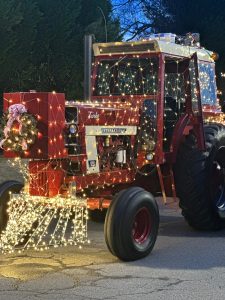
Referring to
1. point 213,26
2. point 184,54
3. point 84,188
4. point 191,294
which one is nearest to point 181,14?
point 213,26

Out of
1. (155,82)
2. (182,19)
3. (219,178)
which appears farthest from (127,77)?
(182,19)

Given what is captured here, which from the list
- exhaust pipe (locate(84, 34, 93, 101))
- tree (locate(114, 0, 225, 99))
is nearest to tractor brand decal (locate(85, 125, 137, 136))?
exhaust pipe (locate(84, 34, 93, 101))

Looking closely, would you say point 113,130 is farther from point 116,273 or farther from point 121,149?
point 116,273

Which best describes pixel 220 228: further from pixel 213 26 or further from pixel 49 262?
pixel 213 26

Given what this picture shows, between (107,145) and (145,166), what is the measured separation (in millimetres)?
797

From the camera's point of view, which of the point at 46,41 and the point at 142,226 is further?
the point at 46,41

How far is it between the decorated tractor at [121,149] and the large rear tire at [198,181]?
1 cm

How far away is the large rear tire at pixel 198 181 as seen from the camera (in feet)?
26.7

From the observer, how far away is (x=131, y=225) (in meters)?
6.64

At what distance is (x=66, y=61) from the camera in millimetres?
17266

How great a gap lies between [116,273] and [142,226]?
3.34ft

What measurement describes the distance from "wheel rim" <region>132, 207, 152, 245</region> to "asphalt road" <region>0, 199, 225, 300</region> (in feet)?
0.79

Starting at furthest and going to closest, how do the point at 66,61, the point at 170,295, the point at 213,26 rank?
1. the point at 213,26
2. the point at 66,61
3. the point at 170,295

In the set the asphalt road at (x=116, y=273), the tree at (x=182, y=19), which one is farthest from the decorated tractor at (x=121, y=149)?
the tree at (x=182, y=19)
